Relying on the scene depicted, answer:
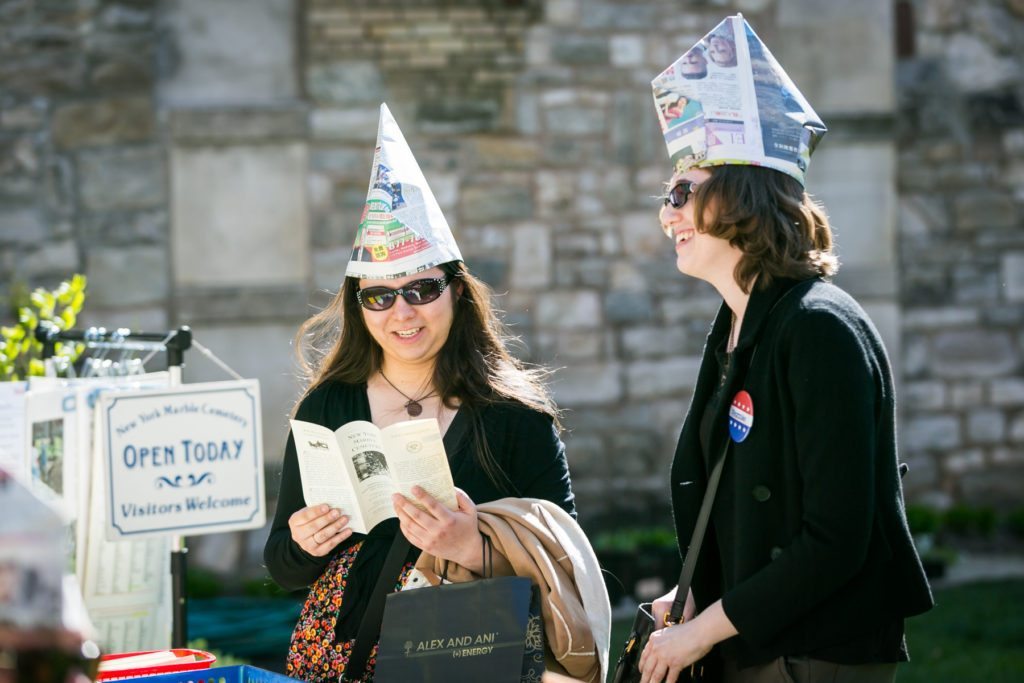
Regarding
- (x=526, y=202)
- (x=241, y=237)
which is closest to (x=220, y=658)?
(x=241, y=237)

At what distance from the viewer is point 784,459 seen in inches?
99.2

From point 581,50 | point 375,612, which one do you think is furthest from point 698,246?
point 581,50

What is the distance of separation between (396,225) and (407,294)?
17 centimetres

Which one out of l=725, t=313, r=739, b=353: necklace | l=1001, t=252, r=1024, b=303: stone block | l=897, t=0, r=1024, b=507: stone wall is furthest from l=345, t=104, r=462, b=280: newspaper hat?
l=1001, t=252, r=1024, b=303: stone block

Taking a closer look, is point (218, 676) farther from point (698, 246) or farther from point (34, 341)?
point (34, 341)

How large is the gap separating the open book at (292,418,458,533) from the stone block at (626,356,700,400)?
5387 mm

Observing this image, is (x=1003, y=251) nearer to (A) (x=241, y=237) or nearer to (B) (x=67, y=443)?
(A) (x=241, y=237)

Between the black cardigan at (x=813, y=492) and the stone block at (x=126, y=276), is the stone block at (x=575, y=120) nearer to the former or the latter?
the stone block at (x=126, y=276)

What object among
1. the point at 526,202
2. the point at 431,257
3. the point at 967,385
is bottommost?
the point at 967,385

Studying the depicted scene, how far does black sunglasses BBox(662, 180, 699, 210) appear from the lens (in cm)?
270

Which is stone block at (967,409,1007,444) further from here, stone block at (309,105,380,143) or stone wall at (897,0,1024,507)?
stone block at (309,105,380,143)

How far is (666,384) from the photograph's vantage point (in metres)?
8.27

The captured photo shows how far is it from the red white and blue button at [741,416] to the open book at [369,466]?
1.88 feet

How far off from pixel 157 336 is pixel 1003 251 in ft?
20.2
